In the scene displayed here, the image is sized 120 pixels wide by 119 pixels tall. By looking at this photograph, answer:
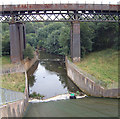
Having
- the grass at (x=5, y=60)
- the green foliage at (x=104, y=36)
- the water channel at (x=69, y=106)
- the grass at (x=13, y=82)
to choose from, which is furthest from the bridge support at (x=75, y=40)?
the grass at (x=5, y=60)

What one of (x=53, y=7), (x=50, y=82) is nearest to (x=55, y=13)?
(x=53, y=7)

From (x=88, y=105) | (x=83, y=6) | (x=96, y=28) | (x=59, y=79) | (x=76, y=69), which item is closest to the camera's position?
(x=88, y=105)

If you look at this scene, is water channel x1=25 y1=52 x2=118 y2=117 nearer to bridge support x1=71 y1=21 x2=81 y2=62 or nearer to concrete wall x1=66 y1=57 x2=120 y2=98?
concrete wall x1=66 y1=57 x2=120 y2=98

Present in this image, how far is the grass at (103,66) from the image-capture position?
21.4m

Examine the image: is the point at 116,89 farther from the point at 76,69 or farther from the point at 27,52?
the point at 27,52

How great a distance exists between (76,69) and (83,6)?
1019 centimetres

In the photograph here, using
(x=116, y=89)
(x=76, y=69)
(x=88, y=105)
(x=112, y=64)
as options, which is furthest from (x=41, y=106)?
(x=112, y=64)

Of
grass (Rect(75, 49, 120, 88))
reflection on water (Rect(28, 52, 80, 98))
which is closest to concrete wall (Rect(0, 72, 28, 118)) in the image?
reflection on water (Rect(28, 52, 80, 98))

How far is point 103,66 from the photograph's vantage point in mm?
26828

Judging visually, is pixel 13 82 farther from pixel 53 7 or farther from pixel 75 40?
pixel 53 7

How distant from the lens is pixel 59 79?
1187 inches

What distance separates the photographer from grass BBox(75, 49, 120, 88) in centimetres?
2135

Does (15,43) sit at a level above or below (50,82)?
above

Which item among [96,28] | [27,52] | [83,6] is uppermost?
[83,6]
